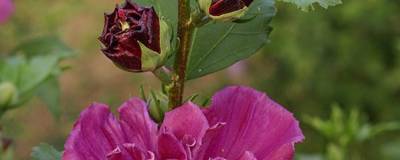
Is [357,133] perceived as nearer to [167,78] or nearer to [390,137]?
[167,78]

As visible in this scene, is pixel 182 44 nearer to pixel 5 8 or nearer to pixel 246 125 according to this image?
pixel 246 125

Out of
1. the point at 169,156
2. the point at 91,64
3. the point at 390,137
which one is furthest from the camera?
the point at 91,64

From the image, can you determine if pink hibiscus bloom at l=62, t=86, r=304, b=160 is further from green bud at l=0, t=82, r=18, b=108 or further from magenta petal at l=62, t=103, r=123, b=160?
green bud at l=0, t=82, r=18, b=108

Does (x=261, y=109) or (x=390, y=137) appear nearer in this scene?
(x=261, y=109)

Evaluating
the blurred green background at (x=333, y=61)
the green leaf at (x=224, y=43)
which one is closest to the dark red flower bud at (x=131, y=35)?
the green leaf at (x=224, y=43)

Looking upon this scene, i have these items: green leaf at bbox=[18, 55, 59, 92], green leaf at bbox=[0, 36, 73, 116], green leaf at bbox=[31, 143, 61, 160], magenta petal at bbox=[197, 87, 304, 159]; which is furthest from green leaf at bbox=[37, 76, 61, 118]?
magenta petal at bbox=[197, 87, 304, 159]

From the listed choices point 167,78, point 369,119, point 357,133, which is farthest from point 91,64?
point 167,78

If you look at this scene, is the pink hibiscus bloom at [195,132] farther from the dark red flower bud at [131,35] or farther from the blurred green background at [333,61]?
the blurred green background at [333,61]
